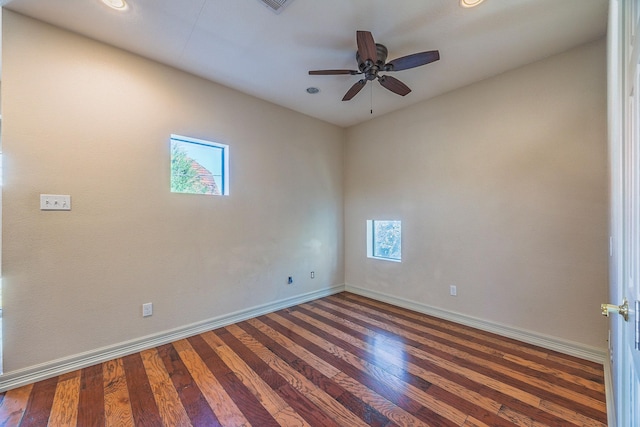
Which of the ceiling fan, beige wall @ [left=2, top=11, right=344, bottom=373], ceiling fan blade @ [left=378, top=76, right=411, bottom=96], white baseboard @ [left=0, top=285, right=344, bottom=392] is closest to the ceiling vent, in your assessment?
the ceiling fan

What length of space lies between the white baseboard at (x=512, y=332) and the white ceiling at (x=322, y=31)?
2.71m

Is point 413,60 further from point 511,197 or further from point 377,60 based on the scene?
point 511,197

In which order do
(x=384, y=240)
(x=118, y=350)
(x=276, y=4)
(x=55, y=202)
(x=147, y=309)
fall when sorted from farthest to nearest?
(x=384, y=240), (x=147, y=309), (x=118, y=350), (x=55, y=202), (x=276, y=4)

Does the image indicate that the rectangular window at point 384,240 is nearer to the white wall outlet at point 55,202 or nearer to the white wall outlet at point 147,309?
the white wall outlet at point 147,309

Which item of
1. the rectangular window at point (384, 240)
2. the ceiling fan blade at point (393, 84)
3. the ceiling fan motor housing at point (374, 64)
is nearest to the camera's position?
the ceiling fan motor housing at point (374, 64)

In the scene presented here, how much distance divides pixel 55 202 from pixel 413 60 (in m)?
3.17

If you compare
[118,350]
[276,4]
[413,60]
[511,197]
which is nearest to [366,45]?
[413,60]

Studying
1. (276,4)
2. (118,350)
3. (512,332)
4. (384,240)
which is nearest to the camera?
(276,4)

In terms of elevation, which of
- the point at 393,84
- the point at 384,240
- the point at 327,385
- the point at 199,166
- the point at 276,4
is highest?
the point at 276,4

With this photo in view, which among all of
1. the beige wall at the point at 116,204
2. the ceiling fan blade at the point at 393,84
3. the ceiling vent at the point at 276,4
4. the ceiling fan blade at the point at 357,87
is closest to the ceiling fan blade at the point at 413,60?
the ceiling fan blade at the point at 393,84

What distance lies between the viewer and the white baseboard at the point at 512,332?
231cm

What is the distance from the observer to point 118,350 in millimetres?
2408

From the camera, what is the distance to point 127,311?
247 centimetres

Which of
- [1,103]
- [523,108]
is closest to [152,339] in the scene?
[1,103]
